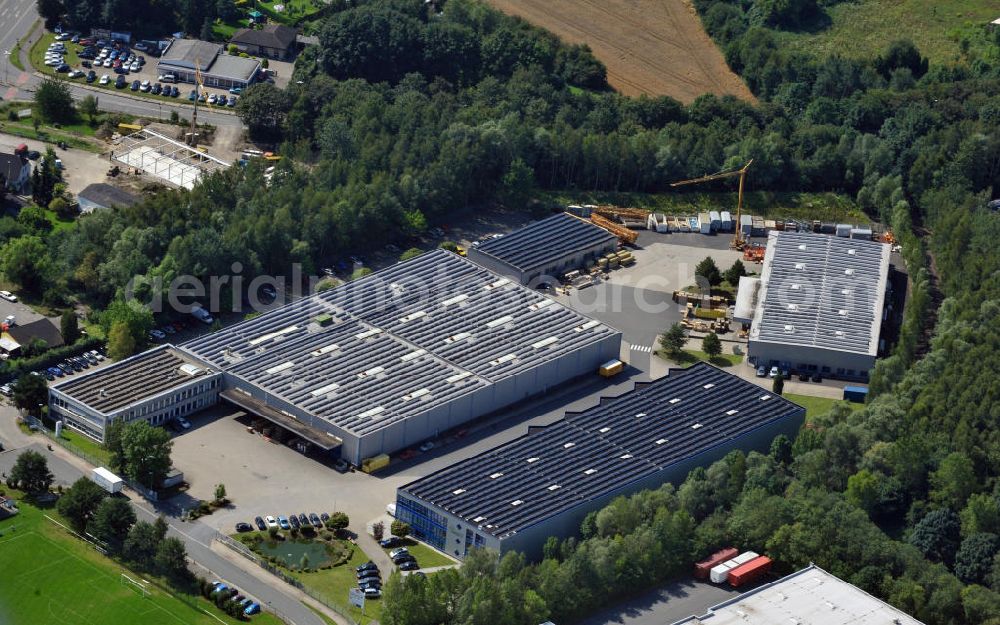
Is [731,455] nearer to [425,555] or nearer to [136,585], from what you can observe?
[425,555]

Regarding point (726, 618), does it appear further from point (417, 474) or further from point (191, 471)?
point (191, 471)

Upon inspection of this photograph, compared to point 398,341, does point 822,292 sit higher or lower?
higher

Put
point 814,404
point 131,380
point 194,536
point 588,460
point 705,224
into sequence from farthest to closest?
point 705,224 → point 814,404 → point 131,380 → point 588,460 → point 194,536

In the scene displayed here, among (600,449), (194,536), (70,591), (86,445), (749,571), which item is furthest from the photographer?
(86,445)

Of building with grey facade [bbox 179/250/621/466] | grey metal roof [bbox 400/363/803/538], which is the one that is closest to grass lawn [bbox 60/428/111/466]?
building with grey facade [bbox 179/250/621/466]

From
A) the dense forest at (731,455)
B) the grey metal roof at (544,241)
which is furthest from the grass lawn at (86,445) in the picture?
the grey metal roof at (544,241)

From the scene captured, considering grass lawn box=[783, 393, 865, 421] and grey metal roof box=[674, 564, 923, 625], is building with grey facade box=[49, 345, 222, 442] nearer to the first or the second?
grey metal roof box=[674, 564, 923, 625]

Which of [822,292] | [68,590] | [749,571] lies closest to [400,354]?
[749,571]
